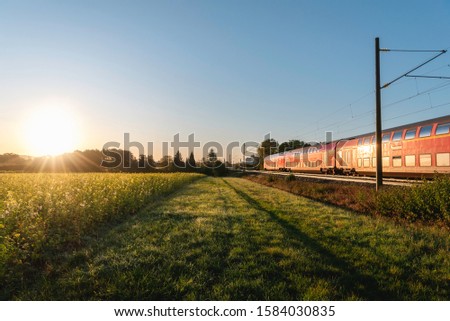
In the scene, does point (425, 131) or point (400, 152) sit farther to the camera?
point (400, 152)

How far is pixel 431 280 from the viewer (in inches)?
187

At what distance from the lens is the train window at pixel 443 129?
17.1 meters

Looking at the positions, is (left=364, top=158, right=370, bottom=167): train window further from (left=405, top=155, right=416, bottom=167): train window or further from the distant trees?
the distant trees

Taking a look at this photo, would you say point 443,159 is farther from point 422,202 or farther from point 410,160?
point 422,202

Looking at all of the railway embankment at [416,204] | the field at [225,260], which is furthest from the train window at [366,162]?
the field at [225,260]

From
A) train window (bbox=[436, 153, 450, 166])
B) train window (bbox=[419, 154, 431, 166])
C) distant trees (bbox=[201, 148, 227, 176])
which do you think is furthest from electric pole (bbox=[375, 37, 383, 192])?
distant trees (bbox=[201, 148, 227, 176])

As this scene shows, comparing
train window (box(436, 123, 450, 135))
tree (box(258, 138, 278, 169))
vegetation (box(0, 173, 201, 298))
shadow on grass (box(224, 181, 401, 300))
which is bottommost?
shadow on grass (box(224, 181, 401, 300))

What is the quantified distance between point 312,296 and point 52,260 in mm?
5016

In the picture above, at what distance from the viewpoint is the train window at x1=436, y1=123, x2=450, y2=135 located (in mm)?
17078

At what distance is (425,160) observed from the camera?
61.9ft

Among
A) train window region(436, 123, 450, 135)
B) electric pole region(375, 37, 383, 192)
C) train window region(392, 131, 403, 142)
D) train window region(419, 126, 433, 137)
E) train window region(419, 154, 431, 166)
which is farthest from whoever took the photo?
train window region(392, 131, 403, 142)

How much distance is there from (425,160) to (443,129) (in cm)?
234

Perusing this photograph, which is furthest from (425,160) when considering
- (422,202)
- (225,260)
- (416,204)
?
(225,260)
